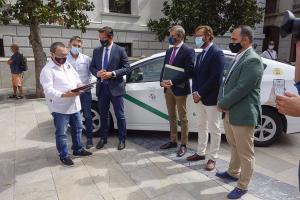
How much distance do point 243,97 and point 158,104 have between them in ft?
6.92

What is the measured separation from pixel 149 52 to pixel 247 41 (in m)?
11.8

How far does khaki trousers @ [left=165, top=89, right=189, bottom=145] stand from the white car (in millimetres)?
367

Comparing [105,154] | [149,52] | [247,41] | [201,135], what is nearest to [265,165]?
[201,135]

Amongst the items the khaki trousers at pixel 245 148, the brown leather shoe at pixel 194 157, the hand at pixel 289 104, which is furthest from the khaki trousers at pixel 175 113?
the hand at pixel 289 104

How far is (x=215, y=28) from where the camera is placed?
11805 mm

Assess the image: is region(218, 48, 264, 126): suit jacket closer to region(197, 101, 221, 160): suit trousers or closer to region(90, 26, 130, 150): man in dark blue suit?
region(197, 101, 221, 160): suit trousers

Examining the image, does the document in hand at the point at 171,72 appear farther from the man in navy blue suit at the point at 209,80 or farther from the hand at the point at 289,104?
the hand at the point at 289,104

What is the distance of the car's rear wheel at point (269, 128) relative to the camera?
16.1 ft

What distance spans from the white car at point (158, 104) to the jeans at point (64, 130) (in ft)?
3.31

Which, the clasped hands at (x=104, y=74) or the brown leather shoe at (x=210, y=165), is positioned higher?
the clasped hands at (x=104, y=74)

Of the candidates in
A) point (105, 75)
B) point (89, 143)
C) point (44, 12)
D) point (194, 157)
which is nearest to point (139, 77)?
point (105, 75)

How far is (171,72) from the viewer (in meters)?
4.44

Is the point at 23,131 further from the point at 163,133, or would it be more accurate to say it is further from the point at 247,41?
the point at 247,41

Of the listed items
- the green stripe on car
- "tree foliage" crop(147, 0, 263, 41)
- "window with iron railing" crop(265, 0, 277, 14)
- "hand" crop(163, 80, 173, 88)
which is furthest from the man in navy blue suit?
"window with iron railing" crop(265, 0, 277, 14)
